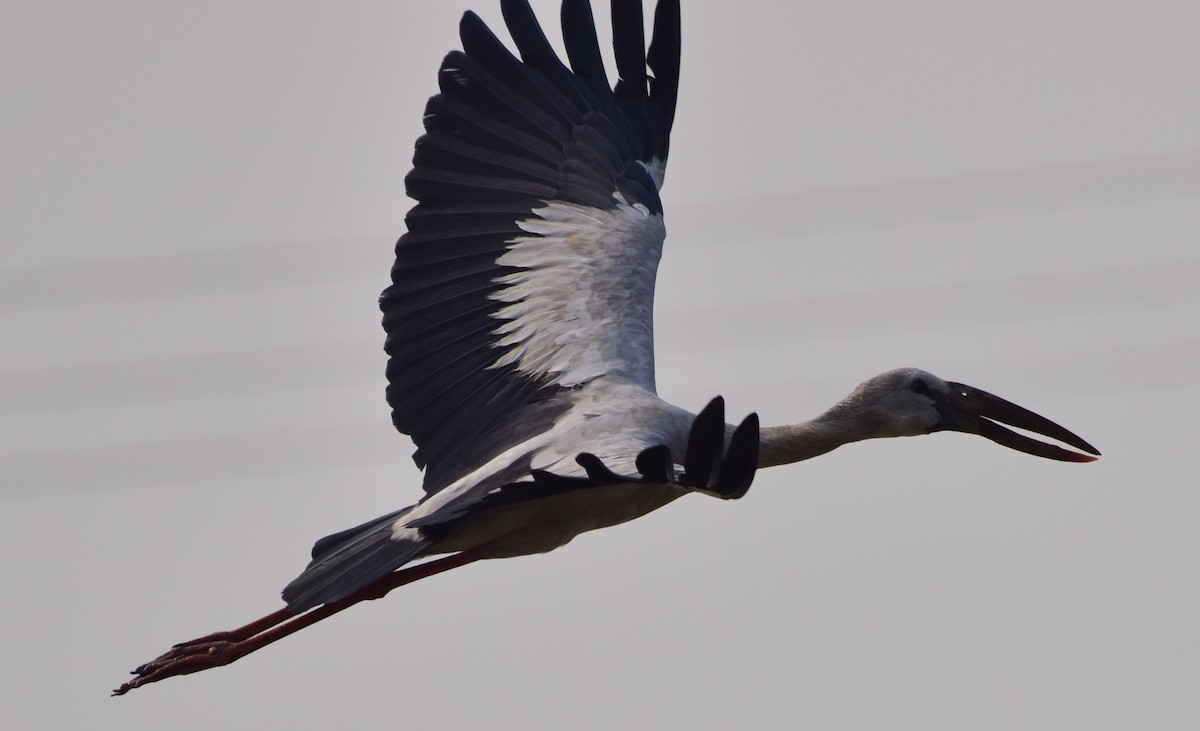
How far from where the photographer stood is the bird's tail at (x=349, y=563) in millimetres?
8555

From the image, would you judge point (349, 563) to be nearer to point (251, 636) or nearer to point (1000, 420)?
point (251, 636)

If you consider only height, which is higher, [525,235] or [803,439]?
[525,235]

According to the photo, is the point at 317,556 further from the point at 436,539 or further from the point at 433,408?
the point at 433,408

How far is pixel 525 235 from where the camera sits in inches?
423

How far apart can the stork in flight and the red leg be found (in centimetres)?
1

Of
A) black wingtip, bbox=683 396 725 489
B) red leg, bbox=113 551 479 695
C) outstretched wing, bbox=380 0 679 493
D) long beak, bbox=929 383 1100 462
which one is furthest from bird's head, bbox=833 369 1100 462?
black wingtip, bbox=683 396 725 489

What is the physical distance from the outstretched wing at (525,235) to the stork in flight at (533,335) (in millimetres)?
10

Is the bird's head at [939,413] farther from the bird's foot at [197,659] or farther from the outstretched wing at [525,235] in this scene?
the bird's foot at [197,659]

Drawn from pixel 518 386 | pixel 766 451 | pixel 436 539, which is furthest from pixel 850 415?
pixel 436 539

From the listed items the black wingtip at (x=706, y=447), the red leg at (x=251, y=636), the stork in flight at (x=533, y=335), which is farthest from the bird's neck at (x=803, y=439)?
the black wingtip at (x=706, y=447)

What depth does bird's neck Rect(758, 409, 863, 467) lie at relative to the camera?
32.5 ft

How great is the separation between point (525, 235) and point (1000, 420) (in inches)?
102

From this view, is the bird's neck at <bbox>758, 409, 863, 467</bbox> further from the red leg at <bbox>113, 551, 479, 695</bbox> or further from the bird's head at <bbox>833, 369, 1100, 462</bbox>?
the red leg at <bbox>113, 551, 479, 695</bbox>

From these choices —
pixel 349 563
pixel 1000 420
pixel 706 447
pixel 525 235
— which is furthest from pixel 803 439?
pixel 706 447
